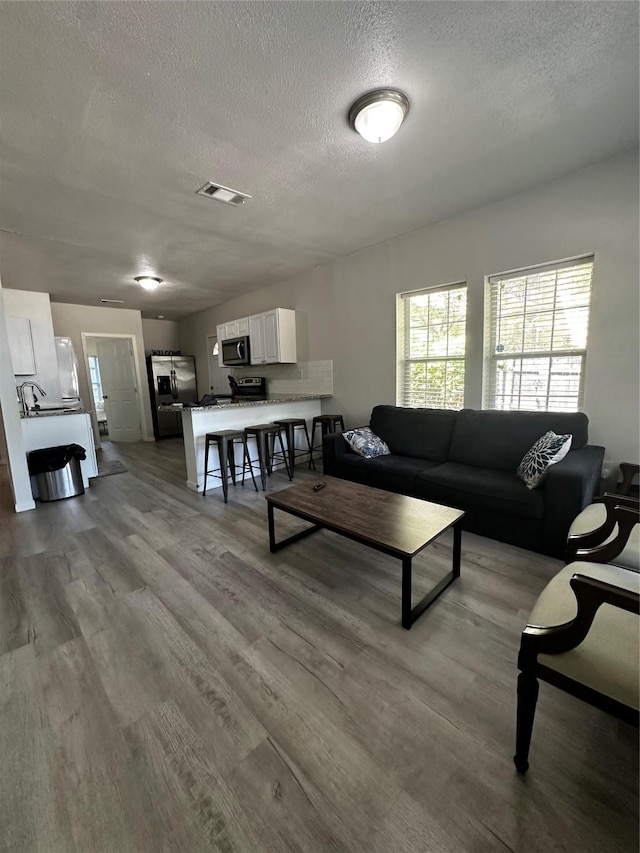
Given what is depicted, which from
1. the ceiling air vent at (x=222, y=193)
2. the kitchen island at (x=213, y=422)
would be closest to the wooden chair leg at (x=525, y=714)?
the ceiling air vent at (x=222, y=193)

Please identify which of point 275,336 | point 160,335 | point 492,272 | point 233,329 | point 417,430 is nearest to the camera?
point 492,272

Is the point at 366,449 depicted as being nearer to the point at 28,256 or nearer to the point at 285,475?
the point at 285,475

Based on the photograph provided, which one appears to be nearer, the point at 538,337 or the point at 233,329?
the point at 538,337

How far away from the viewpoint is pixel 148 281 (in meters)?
4.80

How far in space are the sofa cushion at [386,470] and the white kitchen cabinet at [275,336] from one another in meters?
2.18

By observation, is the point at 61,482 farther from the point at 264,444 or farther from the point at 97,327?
the point at 97,327

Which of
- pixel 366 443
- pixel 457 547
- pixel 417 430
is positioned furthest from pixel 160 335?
pixel 457 547

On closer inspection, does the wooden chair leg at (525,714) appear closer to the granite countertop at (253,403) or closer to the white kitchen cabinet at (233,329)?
the granite countertop at (253,403)

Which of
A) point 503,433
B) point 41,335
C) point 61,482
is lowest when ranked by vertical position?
point 61,482

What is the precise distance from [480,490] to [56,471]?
4.20 metres

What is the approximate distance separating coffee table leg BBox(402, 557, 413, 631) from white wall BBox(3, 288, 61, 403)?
20.0 feet

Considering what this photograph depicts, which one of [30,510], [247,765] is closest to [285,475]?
[30,510]

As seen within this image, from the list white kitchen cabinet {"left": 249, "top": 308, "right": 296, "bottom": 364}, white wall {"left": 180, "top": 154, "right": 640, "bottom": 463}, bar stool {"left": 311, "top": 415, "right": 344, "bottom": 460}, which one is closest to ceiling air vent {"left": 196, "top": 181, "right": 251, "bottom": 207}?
white wall {"left": 180, "top": 154, "right": 640, "bottom": 463}

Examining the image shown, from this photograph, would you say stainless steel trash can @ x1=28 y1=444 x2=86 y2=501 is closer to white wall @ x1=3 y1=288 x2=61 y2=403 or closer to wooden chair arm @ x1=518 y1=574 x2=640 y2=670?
white wall @ x1=3 y1=288 x2=61 y2=403
